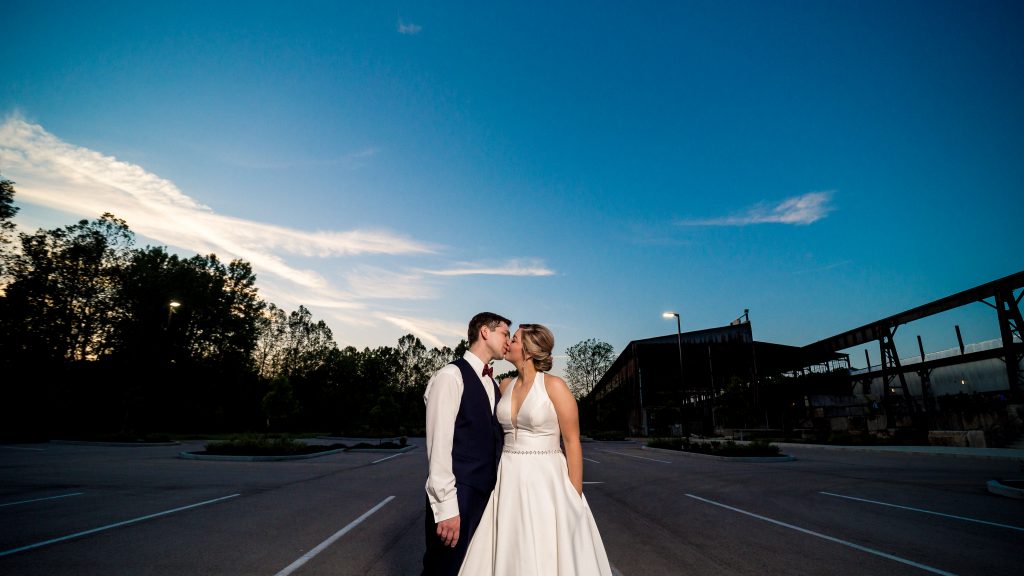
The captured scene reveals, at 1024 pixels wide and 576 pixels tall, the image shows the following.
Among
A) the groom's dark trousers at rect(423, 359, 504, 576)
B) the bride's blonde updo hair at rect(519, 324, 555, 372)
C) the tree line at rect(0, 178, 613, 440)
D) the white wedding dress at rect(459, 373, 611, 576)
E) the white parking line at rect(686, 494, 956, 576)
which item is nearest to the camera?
the groom's dark trousers at rect(423, 359, 504, 576)

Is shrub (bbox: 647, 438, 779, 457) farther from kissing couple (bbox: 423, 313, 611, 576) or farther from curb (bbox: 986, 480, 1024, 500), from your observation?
kissing couple (bbox: 423, 313, 611, 576)

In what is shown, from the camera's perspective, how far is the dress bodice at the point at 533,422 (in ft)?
10.7

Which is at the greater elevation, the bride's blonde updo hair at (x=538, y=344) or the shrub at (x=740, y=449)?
the bride's blonde updo hair at (x=538, y=344)

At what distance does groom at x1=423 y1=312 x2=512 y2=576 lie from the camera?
2551 mm

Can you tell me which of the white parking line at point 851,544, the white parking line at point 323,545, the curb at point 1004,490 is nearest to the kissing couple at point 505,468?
the white parking line at point 323,545

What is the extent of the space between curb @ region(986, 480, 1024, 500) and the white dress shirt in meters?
12.9

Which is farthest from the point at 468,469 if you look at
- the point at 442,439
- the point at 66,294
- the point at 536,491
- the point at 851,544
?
the point at 66,294

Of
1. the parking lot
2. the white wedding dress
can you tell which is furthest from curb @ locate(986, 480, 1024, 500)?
the white wedding dress

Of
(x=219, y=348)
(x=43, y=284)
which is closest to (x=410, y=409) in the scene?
(x=219, y=348)

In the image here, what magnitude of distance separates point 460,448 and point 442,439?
0.25 m

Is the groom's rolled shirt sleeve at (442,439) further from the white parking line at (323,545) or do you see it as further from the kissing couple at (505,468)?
the white parking line at (323,545)

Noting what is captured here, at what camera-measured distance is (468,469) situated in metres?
2.76

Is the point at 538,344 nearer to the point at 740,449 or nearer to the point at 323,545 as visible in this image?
the point at 323,545

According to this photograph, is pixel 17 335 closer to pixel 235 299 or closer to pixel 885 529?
pixel 235 299
